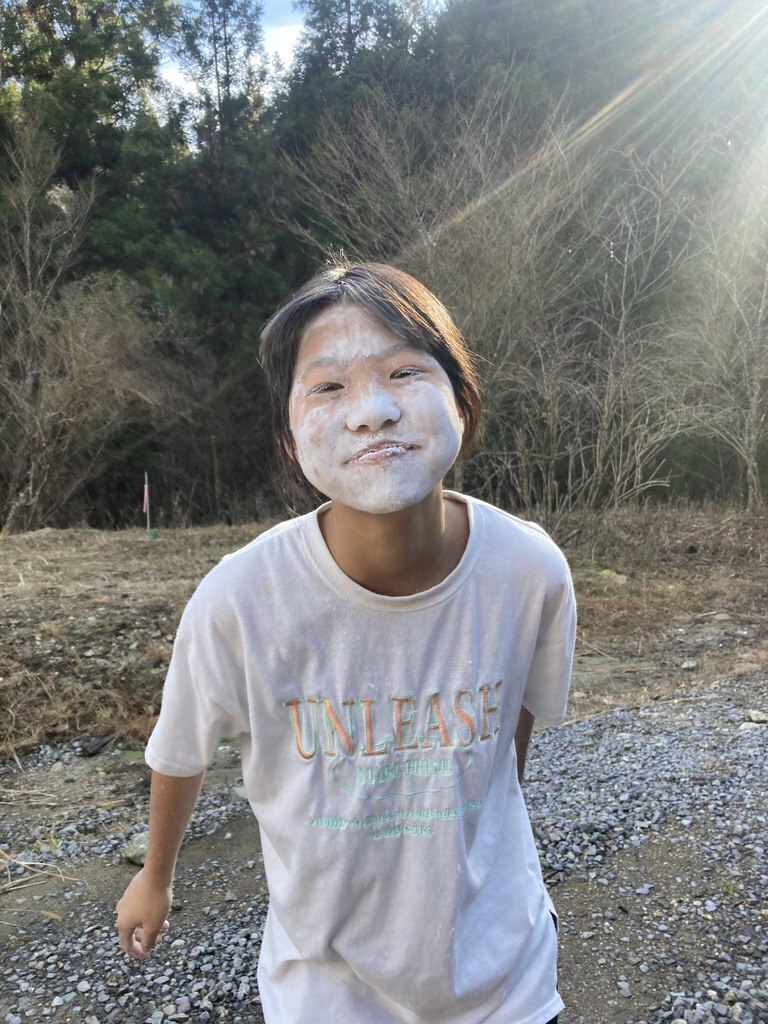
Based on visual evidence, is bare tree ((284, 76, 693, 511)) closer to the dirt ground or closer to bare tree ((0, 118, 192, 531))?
the dirt ground

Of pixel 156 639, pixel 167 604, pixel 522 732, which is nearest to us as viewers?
pixel 522 732

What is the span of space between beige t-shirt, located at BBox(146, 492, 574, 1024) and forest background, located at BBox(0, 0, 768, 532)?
896 centimetres

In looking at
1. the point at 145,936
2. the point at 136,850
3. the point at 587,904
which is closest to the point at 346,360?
the point at 145,936

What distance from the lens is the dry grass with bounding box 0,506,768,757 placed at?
476 cm

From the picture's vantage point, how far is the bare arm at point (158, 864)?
1.22 m

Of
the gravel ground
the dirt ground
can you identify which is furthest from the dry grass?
the gravel ground

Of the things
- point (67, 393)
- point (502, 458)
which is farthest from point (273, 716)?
point (67, 393)

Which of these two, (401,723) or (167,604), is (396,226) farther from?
(401,723)

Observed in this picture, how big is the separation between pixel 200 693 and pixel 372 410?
18.2 inches

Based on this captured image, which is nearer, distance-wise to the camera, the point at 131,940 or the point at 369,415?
the point at 369,415

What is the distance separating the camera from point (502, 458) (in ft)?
36.7

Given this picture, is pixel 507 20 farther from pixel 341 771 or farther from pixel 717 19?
pixel 341 771

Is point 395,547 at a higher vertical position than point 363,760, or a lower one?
higher

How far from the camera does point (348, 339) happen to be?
3.73 feet
